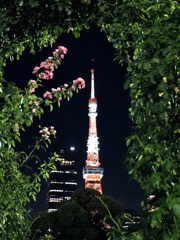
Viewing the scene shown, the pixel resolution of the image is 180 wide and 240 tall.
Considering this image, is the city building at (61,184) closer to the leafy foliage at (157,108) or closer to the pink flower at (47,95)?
the pink flower at (47,95)

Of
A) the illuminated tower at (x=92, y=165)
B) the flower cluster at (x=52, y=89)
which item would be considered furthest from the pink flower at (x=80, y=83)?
the illuminated tower at (x=92, y=165)

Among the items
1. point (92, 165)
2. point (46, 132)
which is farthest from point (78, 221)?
point (92, 165)

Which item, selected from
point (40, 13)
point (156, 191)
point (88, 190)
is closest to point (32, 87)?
point (40, 13)

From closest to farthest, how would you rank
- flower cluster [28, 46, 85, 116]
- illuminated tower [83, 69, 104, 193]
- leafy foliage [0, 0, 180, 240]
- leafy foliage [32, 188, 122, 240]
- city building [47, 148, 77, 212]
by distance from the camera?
leafy foliage [0, 0, 180, 240] → flower cluster [28, 46, 85, 116] → leafy foliage [32, 188, 122, 240] → illuminated tower [83, 69, 104, 193] → city building [47, 148, 77, 212]

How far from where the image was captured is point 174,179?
2658 millimetres

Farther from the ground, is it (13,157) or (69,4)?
(69,4)

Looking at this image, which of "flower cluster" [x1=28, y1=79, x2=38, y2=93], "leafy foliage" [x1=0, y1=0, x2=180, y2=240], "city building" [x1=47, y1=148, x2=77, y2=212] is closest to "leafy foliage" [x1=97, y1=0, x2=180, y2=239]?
"leafy foliage" [x1=0, y1=0, x2=180, y2=240]

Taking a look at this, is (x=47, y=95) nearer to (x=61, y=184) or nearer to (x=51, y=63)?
(x=51, y=63)

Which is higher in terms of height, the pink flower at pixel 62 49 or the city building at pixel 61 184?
the pink flower at pixel 62 49

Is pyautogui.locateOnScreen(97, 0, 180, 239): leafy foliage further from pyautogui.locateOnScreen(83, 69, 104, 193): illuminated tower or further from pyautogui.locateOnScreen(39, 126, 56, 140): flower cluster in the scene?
pyautogui.locateOnScreen(83, 69, 104, 193): illuminated tower

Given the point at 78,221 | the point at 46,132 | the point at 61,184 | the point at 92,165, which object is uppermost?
the point at 46,132

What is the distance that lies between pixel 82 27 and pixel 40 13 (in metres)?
0.68

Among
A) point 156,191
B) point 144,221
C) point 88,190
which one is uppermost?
point 156,191

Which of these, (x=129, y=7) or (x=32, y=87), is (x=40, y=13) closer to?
(x=32, y=87)
